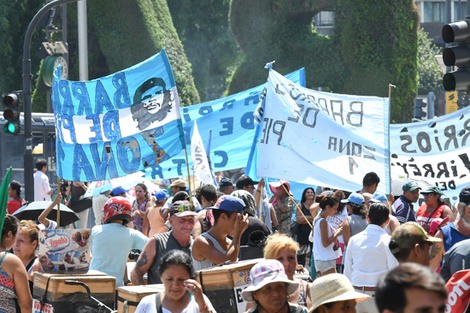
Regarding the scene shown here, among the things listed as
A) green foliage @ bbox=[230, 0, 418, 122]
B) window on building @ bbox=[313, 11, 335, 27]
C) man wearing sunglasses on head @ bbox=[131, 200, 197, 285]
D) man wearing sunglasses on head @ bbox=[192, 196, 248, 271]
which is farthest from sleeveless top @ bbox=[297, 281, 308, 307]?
window on building @ bbox=[313, 11, 335, 27]

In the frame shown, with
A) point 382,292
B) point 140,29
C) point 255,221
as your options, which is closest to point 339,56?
point 140,29

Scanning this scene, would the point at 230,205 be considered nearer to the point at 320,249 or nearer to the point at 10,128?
the point at 320,249

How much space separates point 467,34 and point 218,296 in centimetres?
533

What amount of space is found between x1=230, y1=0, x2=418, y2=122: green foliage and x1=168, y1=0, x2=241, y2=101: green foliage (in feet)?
24.6

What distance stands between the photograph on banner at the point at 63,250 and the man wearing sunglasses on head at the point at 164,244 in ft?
1.33

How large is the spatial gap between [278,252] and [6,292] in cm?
194

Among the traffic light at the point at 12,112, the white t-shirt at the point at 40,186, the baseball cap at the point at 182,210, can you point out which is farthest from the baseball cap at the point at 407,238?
the white t-shirt at the point at 40,186

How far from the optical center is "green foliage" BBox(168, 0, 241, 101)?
44.2 meters

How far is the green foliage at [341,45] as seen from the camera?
34.6 metres

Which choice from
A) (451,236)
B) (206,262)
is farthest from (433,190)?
(206,262)

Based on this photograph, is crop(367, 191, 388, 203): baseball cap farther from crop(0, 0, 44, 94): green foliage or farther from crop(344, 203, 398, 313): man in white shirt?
crop(0, 0, 44, 94): green foliage

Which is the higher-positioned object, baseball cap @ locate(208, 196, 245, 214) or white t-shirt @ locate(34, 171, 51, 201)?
white t-shirt @ locate(34, 171, 51, 201)

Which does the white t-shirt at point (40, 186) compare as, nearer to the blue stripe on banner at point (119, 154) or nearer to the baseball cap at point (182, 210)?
the blue stripe on banner at point (119, 154)

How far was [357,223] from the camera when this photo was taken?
9656 mm
